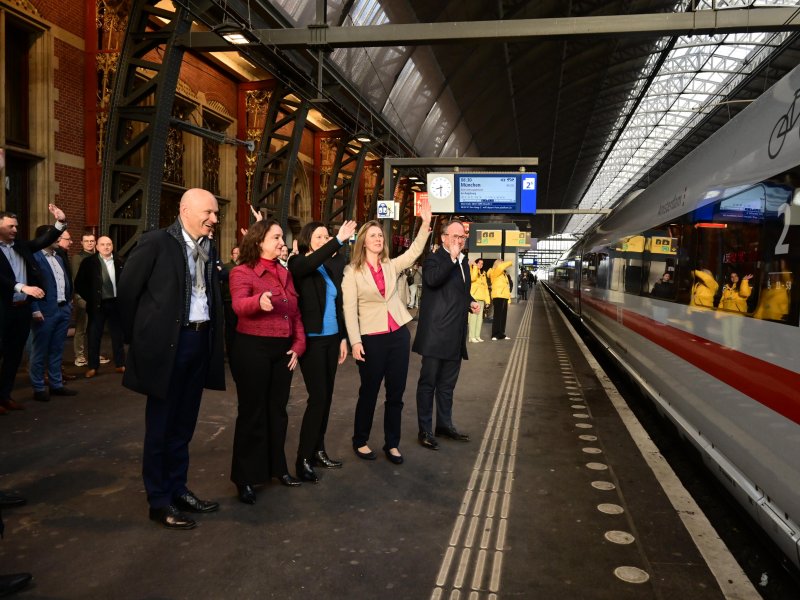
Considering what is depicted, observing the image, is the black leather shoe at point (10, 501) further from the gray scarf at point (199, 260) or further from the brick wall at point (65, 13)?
the brick wall at point (65, 13)

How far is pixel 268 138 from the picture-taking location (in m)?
15.5

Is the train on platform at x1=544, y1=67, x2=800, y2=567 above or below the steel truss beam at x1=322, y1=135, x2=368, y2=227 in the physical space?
below

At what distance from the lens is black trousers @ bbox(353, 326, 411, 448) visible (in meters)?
4.56

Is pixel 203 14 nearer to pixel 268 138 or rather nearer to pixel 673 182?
pixel 268 138

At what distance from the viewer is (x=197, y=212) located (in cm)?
348

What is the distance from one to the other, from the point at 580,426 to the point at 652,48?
21.9 metres

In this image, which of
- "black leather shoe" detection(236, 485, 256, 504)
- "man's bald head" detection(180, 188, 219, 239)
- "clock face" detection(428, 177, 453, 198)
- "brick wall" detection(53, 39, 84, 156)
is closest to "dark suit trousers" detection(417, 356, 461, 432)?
"black leather shoe" detection(236, 485, 256, 504)

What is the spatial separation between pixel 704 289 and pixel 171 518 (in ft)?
13.1

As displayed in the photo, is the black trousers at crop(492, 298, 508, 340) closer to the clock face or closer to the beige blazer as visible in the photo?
the clock face

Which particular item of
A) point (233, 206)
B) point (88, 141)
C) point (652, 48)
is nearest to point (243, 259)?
point (88, 141)

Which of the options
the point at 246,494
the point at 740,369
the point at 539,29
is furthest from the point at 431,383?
the point at 539,29

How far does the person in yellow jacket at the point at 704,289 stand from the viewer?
15.0 feet

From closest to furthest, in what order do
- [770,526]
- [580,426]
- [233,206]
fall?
[770,526], [580,426], [233,206]

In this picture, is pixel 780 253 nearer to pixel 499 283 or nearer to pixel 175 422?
pixel 175 422
